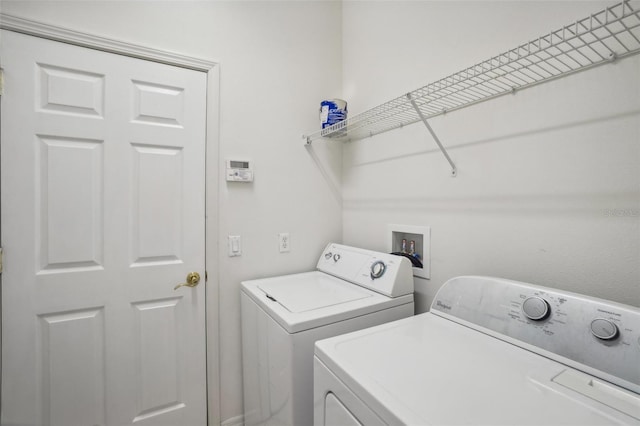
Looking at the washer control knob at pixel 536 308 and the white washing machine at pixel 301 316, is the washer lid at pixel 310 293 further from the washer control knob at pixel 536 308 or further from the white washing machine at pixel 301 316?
the washer control knob at pixel 536 308

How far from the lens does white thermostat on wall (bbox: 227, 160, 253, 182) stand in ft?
5.56

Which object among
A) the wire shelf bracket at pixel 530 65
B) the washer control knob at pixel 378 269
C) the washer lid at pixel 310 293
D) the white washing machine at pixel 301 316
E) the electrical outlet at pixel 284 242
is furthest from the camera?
the electrical outlet at pixel 284 242

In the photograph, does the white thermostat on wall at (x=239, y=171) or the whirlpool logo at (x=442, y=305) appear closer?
the whirlpool logo at (x=442, y=305)

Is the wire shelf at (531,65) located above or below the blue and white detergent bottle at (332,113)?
below

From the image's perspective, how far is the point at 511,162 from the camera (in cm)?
113

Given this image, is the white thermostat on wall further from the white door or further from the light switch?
the light switch

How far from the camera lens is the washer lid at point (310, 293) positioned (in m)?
1.28

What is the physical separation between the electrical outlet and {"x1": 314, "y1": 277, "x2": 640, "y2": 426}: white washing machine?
980 mm

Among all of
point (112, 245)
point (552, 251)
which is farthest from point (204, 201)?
point (552, 251)

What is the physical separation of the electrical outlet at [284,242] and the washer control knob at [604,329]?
4.85 feet

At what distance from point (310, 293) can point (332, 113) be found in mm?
1084

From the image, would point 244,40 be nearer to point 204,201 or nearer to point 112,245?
point 204,201

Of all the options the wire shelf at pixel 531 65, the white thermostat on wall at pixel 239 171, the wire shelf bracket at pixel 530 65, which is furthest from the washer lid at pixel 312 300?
the wire shelf at pixel 531 65

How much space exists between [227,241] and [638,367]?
5.53ft
